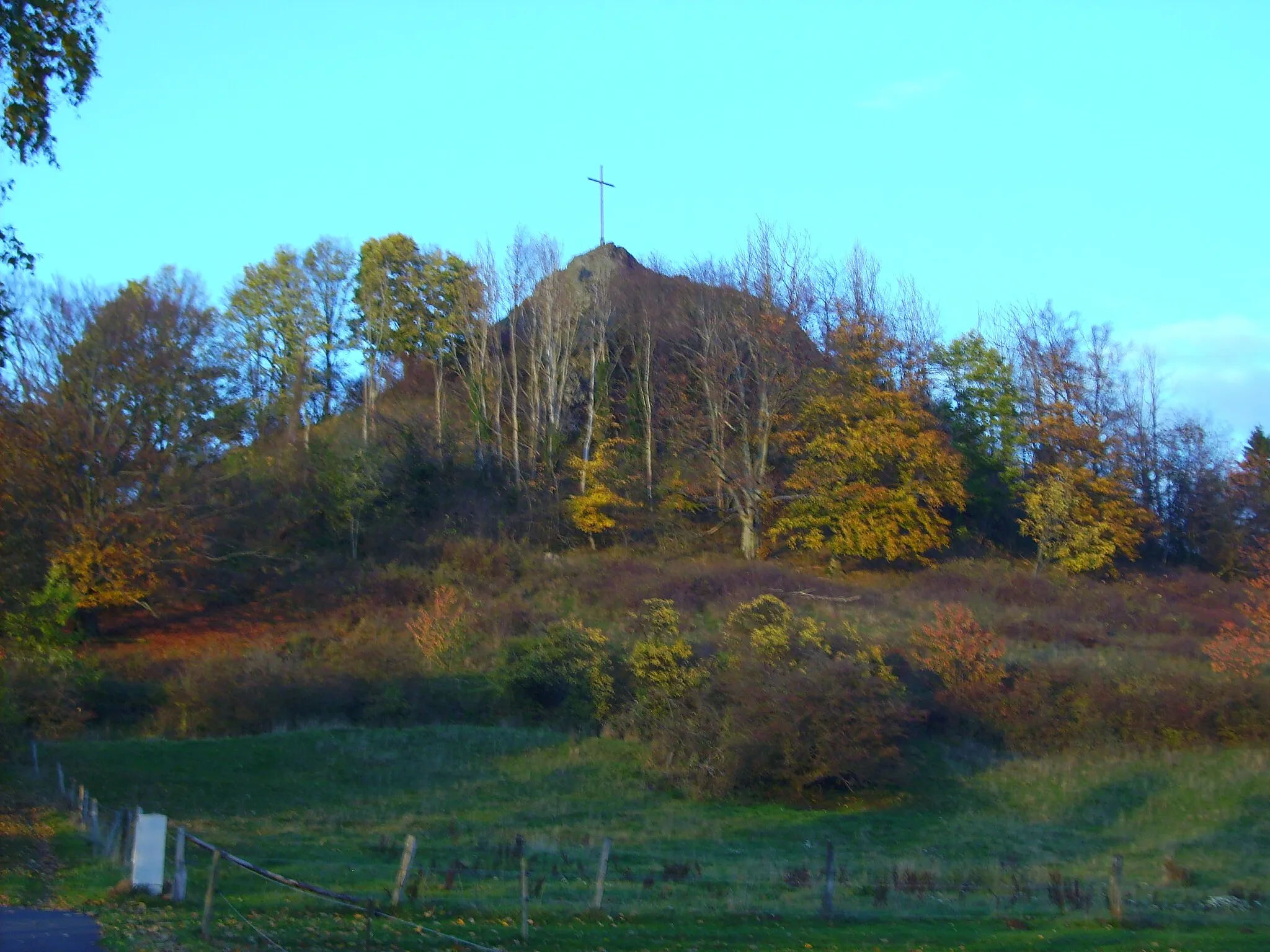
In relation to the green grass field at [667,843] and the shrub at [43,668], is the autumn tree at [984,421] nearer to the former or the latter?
the green grass field at [667,843]

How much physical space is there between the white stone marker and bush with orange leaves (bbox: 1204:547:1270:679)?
31617mm

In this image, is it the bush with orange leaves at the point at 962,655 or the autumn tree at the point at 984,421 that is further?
the autumn tree at the point at 984,421

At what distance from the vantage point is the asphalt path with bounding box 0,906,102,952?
9625 mm

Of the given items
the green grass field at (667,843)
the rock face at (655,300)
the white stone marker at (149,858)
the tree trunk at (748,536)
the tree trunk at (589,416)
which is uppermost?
the rock face at (655,300)

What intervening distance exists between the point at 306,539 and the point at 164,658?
473 inches

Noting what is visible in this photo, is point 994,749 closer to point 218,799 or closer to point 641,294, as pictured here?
point 218,799

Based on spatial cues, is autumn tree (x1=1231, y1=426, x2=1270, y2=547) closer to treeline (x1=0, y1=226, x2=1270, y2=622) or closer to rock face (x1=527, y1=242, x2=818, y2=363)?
treeline (x1=0, y1=226, x2=1270, y2=622)

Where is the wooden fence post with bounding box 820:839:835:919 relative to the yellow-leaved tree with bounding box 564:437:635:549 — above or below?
below

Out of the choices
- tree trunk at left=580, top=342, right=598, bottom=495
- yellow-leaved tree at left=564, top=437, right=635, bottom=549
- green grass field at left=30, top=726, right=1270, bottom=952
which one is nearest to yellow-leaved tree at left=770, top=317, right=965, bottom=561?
yellow-leaved tree at left=564, top=437, right=635, bottom=549

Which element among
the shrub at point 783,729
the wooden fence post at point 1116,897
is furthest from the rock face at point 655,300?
the wooden fence post at point 1116,897

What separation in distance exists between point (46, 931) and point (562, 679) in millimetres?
24360

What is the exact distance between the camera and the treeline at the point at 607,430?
40094mm

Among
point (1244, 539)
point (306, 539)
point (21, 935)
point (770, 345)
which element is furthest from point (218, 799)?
point (1244, 539)

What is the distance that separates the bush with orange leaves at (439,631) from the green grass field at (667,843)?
509cm
